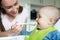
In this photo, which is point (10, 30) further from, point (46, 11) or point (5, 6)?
point (46, 11)

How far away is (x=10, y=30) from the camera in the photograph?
124cm

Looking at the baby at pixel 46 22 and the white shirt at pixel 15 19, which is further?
the white shirt at pixel 15 19

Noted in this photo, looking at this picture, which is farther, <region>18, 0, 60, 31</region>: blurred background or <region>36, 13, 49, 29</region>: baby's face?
A: <region>18, 0, 60, 31</region>: blurred background

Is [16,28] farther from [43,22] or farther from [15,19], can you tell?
[43,22]


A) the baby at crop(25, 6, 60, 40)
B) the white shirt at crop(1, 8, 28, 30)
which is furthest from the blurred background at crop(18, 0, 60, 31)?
the baby at crop(25, 6, 60, 40)

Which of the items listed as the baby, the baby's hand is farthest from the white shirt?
the baby

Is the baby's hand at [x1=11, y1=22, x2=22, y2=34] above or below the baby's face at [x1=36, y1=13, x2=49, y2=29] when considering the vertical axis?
below

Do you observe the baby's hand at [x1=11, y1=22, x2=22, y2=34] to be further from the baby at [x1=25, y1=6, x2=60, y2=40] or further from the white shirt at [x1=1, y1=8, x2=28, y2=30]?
the baby at [x1=25, y1=6, x2=60, y2=40]

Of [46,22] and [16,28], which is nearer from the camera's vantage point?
[46,22]

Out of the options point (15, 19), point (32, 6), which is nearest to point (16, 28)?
point (15, 19)

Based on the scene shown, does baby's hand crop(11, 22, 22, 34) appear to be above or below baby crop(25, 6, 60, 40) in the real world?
below

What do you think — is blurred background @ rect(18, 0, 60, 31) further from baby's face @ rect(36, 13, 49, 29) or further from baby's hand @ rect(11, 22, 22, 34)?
baby's face @ rect(36, 13, 49, 29)

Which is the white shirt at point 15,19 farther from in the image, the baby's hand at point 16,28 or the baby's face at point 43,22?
the baby's face at point 43,22


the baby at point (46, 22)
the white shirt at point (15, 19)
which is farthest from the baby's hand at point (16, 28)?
the baby at point (46, 22)
